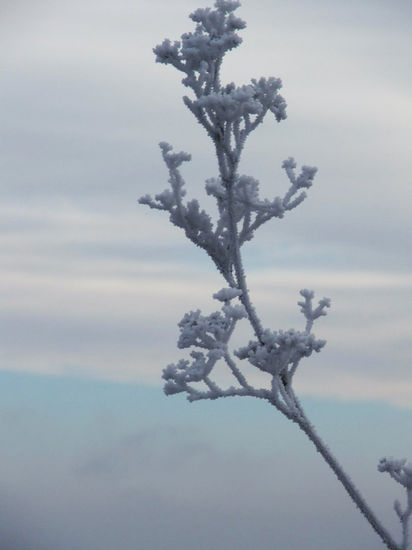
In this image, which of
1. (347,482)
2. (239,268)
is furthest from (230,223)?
(347,482)

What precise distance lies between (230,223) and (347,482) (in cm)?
374

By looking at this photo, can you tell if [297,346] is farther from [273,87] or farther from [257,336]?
[273,87]

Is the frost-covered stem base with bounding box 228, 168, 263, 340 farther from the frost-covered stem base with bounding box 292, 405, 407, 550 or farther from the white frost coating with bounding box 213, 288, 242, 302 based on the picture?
the frost-covered stem base with bounding box 292, 405, 407, 550

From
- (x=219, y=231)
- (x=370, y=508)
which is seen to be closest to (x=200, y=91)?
(x=219, y=231)

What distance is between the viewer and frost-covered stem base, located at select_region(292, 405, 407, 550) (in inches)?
535

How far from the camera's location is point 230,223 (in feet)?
46.1

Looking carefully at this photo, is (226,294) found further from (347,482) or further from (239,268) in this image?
(347,482)

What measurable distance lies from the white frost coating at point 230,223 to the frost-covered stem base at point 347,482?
0.01 meters

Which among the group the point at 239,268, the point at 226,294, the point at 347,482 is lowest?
the point at 347,482

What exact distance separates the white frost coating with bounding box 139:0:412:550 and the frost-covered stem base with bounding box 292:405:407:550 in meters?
0.01

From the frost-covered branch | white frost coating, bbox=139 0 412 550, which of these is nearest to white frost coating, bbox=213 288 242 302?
white frost coating, bbox=139 0 412 550

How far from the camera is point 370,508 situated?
44.7 ft

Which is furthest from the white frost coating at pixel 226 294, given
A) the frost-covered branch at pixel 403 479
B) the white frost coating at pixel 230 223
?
the frost-covered branch at pixel 403 479

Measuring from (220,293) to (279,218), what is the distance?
7.06 feet
